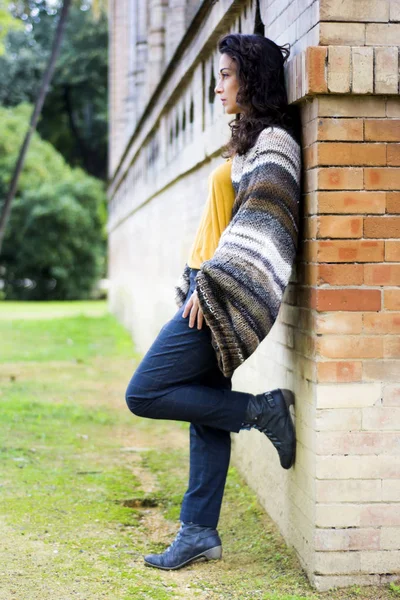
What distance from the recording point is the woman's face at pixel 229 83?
3938 millimetres

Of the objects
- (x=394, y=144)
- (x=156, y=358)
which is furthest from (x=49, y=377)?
(x=394, y=144)

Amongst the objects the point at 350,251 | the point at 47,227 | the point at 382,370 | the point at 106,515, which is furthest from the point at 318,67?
the point at 47,227

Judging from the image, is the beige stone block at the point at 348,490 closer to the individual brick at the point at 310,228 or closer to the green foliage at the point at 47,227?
the individual brick at the point at 310,228

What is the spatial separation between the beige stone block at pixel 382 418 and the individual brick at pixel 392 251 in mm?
594

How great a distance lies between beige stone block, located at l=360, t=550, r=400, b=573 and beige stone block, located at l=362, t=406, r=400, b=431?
0.50 metres

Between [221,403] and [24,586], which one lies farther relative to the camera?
[221,403]

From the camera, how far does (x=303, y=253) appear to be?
385 cm

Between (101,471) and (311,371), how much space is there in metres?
2.46

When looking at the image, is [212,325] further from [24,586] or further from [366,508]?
[24,586]

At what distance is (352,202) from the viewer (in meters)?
3.62

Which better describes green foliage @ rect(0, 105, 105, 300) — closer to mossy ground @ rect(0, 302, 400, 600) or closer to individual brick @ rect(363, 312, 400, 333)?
mossy ground @ rect(0, 302, 400, 600)

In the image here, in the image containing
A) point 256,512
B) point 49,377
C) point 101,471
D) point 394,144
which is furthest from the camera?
point 49,377

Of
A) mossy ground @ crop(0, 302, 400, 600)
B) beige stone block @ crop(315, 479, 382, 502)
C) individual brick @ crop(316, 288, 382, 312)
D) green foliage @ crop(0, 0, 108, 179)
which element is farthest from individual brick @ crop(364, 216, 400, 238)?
green foliage @ crop(0, 0, 108, 179)

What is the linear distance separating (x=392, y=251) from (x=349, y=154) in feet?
1.37
